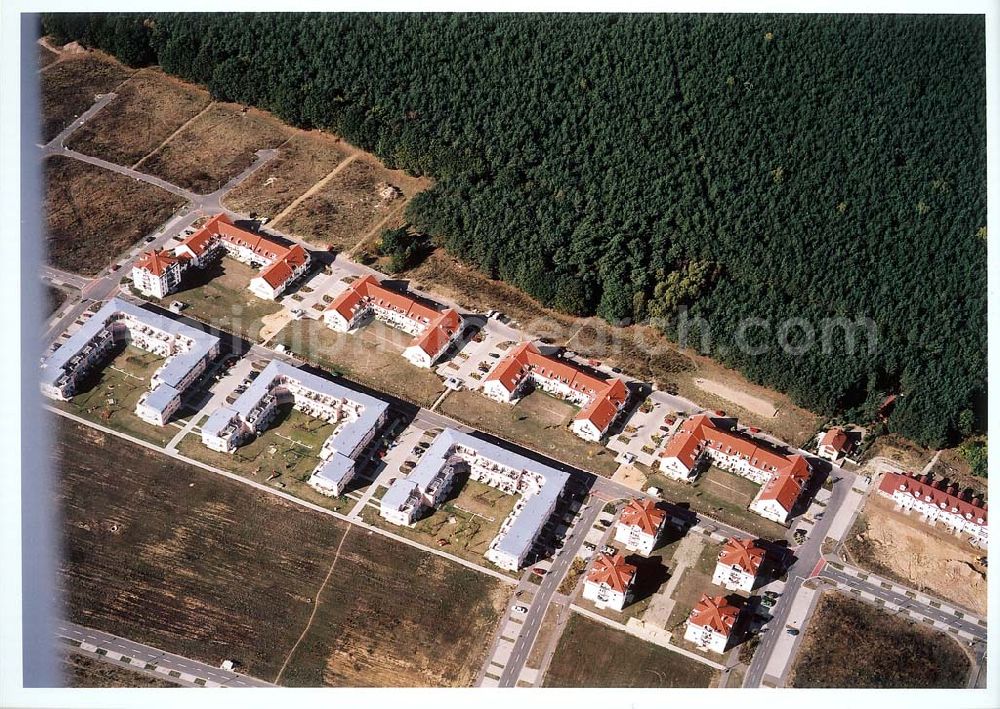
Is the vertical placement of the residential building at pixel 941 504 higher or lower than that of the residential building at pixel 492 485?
higher

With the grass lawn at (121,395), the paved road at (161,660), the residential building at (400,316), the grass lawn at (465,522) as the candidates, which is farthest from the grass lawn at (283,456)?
the paved road at (161,660)

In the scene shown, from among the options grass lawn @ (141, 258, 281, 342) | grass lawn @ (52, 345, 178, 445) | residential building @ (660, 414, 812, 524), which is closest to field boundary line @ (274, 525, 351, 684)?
grass lawn @ (52, 345, 178, 445)

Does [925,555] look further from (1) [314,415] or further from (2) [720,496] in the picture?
(1) [314,415]

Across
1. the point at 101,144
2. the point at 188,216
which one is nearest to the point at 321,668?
the point at 188,216

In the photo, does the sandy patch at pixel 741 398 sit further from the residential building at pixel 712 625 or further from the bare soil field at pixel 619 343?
the residential building at pixel 712 625

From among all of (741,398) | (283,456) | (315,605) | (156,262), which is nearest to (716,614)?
(741,398)
